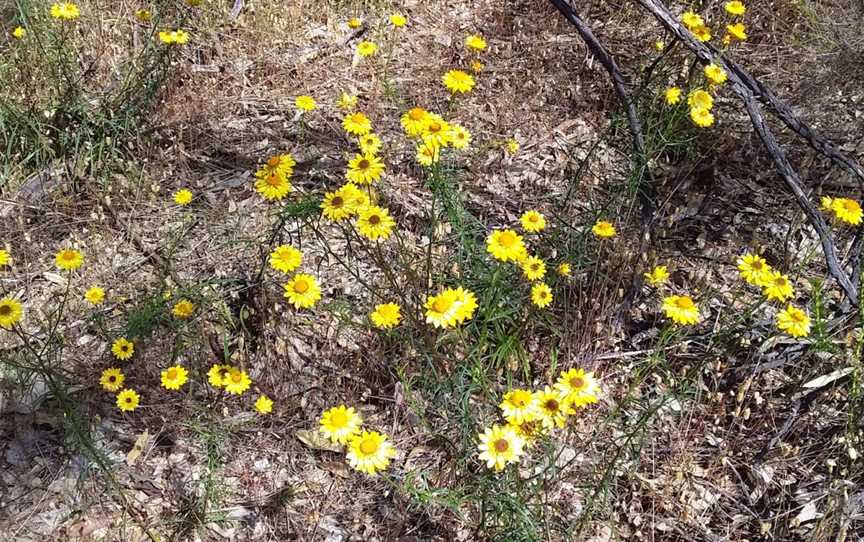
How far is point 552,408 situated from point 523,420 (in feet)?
0.31

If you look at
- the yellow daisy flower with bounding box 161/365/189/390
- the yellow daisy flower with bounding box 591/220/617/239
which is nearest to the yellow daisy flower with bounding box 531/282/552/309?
the yellow daisy flower with bounding box 591/220/617/239

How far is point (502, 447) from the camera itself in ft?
5.97

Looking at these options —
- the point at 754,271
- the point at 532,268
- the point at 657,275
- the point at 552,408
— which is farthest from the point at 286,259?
the point at 754,271

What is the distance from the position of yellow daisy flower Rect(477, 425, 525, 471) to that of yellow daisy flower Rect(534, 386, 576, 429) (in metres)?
0.10

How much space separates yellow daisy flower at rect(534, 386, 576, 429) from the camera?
185 cm

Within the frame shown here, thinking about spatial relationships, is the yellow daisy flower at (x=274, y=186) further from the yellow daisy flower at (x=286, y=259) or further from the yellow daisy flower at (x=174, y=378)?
the yellow daisy flower at (x=174, y=378)

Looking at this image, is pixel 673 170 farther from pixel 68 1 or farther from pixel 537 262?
pixel 68 1

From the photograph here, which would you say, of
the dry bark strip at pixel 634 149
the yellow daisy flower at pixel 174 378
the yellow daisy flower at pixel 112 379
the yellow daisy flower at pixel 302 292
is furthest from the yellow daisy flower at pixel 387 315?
the dry bark strip at pixel 634 149

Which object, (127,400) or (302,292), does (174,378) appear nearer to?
(127,400)

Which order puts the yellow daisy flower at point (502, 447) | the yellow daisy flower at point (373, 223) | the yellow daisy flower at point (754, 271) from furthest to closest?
the yellow daisy flower at point (754, 271)
the yellow daisy flower at point (373, 223)
the yellow daisy flower at point (502, 447)

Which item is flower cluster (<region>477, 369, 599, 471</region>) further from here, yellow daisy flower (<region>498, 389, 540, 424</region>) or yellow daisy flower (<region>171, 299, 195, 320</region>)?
yellow daisy flower (<region>171, 299, 195, 320</region>)

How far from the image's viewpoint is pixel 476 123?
405 centimetres

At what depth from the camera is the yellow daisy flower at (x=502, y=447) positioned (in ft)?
5.92

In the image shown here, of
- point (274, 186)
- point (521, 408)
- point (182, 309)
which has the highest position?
point (274, 186)
